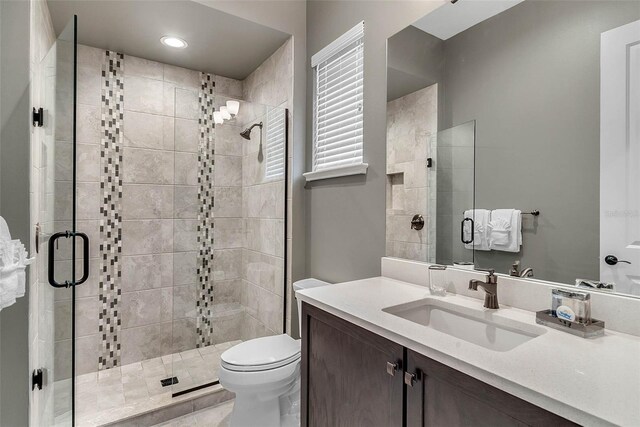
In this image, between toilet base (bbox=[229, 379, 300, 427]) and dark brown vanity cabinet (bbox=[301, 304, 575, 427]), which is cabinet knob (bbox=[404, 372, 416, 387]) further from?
toilet base (bbox=[229, 379, 300, 427])

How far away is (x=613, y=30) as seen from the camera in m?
0.97

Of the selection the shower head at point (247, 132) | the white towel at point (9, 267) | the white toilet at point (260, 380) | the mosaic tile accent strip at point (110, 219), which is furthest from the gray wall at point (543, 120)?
the mosaic tile accent strip at point (110, 219)

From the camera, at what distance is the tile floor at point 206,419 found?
1.91m

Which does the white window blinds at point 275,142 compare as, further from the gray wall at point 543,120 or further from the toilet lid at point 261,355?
the gray wall at point 543,120

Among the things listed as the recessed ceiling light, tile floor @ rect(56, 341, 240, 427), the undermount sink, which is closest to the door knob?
the undermount sink

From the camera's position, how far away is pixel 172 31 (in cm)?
225

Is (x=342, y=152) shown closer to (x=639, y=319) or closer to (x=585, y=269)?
(x=585, y=269)

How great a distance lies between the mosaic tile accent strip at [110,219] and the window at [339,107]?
156 centimetres

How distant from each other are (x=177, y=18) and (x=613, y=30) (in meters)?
2.29

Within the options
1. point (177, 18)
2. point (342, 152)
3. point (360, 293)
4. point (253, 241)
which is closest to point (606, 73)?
point (360, 293)

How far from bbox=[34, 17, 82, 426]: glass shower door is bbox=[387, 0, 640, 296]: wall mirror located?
1554mm

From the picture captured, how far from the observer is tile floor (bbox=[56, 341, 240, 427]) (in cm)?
192

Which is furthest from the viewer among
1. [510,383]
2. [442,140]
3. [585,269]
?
[442,140]

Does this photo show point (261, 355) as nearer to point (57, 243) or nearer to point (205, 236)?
point (205, 236)
